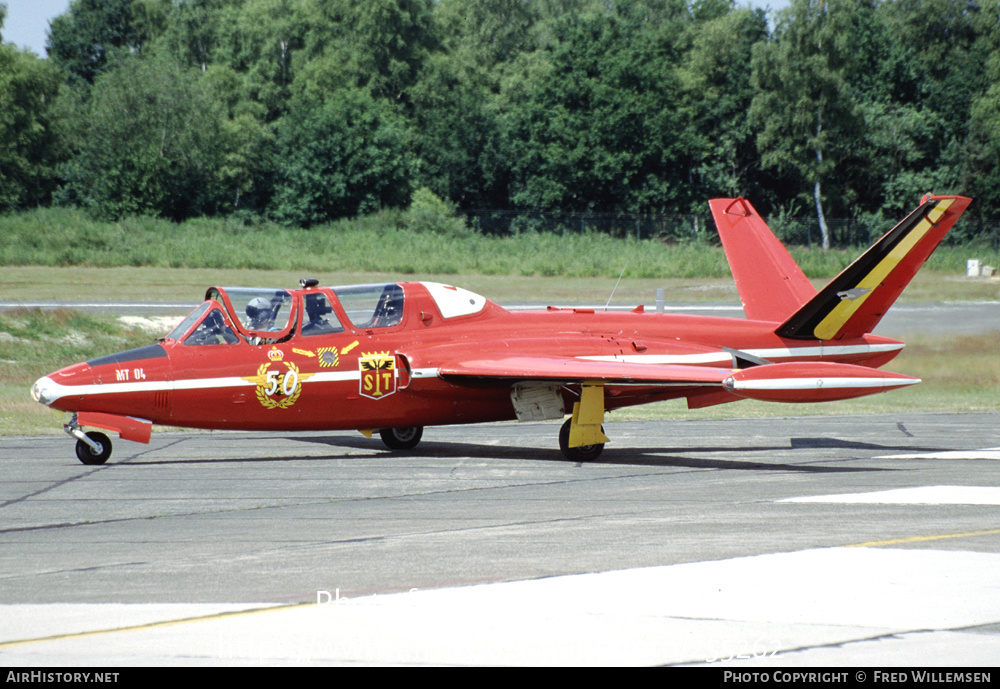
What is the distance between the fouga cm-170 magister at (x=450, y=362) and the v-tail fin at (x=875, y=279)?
2cm

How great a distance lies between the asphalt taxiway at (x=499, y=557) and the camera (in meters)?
6.20

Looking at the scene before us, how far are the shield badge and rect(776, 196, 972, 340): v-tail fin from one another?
5800mm

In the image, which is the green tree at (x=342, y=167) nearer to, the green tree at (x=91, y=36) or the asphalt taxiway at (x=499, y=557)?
the green tree at (x=91, y=36)

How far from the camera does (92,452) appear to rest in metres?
13.4

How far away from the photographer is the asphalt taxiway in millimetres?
6195

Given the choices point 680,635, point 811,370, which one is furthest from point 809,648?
point 811,370

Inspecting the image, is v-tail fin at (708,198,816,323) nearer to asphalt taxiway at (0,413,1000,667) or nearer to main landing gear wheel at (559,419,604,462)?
asphalt taxiway at (0,413,1000,667)

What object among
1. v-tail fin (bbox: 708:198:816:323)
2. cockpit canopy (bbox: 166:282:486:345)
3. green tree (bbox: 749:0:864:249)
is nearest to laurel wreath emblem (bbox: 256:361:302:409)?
cockpit canopy (bbox: 166:282:486:345)

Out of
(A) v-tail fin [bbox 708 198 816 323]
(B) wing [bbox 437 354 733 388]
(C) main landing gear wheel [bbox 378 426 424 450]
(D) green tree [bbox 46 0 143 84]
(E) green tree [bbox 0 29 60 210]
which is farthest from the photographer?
(D) green tree [bbox 46 0 143 84]

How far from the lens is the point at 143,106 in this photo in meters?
74.8

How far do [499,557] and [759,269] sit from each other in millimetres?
10808

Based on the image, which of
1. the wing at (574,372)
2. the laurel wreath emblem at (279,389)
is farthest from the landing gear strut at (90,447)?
the wing at (574,372)

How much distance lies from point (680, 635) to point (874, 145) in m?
73.1

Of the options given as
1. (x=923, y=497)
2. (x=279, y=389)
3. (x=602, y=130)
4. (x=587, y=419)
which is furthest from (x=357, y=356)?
(x=602, y=130)
